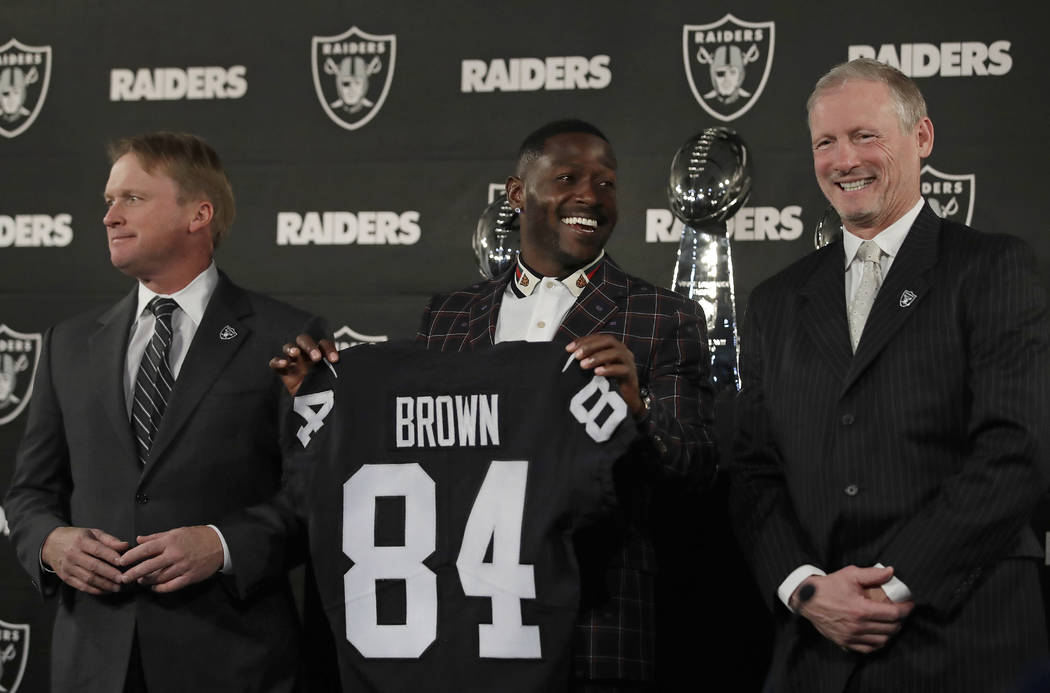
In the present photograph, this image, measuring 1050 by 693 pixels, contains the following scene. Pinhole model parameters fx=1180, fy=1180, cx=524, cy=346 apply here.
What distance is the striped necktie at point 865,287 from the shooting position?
192 cm

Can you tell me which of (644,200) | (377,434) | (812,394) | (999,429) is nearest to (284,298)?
(644,200)

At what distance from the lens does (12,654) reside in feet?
11.8

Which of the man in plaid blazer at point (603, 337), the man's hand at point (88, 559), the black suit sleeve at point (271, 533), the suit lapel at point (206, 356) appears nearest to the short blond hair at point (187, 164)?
the suit lapel at point (206, 356)

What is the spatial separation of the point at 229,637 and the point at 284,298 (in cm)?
170

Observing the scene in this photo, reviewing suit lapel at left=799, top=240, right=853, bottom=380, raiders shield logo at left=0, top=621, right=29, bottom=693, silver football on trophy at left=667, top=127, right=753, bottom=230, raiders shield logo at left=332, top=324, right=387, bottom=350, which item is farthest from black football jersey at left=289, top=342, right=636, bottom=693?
raiders shield logo at left=0, top=621, right=29, bottom=693

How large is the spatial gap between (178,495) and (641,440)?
2.90 feet

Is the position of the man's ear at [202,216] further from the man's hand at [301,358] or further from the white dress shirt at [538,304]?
the white dress shirt at [538,304]

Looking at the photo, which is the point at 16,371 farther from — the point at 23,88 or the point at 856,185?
the point at 856,185

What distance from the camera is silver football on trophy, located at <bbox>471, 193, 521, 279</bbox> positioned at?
292 cm

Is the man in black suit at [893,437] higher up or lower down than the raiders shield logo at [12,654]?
higher up

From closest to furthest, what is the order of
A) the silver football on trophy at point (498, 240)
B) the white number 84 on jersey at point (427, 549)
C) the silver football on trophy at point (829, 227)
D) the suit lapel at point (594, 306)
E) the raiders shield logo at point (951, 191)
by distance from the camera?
1. the white number 84 on jersey at point (427, 549)
2. the suit lapel at point (594, 306)
3. the silver football on trophy at point (829, 227)
4. the silver football on trophy at point (498, 240)
5. the raiders shield logo at point (951, 191)

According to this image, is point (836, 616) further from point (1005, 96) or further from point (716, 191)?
point (1005, 96)

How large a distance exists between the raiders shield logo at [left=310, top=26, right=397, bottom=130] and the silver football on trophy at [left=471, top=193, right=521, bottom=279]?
2.91ft

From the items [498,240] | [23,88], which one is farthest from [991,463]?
[23,88]
